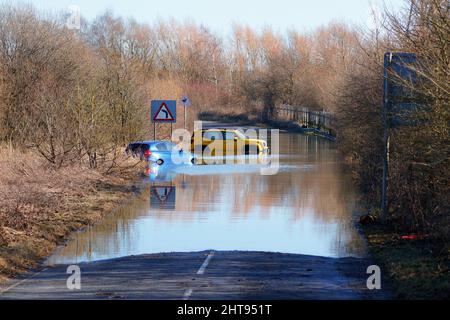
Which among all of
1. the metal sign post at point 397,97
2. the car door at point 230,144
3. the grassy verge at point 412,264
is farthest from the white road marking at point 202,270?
the car door at point 230,144

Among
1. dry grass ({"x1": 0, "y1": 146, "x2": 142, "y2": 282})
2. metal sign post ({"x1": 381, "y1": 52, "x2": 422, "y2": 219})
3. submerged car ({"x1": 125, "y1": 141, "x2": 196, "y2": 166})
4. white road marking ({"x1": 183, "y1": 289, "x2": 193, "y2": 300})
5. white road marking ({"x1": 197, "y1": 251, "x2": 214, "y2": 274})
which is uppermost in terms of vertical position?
metal sign post ({"x1": 381, "y1": 52, "x2": 422, "y2": 219})

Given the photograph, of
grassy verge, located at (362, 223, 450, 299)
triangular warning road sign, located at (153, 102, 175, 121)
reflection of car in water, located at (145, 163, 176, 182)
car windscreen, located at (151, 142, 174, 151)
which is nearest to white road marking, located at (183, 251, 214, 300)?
grassy verge, located at (362, 223, 450, 299)

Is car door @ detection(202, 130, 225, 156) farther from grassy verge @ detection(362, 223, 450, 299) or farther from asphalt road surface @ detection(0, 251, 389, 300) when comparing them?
asphalt road surface @ detection(0, 251, 389, 300)

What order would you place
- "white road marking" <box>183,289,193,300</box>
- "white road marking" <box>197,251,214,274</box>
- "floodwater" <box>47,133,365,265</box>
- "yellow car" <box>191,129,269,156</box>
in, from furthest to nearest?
"yellow car" <box>191,129,269,156</box> → "floodwater" <box>47,133,365,265</box> → "white road marking" <box>197,251,214,274</box> → "white road marking" <box>183,289,193,300</box>

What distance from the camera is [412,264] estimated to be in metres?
12.7

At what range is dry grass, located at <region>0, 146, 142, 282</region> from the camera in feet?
47.6

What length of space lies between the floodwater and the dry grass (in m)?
0.43

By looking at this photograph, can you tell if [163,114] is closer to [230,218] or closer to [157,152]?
[157,152]

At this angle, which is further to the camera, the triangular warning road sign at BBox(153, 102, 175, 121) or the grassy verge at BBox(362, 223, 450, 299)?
the triangular warning road sign at BBox(153, 102, 175, 121)

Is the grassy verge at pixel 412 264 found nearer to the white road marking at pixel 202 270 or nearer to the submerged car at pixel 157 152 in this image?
the white road marking at pixel 202 270

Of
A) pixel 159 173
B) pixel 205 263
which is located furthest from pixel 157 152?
pixel 205 263

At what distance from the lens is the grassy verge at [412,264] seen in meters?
10.8

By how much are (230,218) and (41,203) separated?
4.46m

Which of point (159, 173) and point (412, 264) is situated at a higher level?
point (159, 173)
